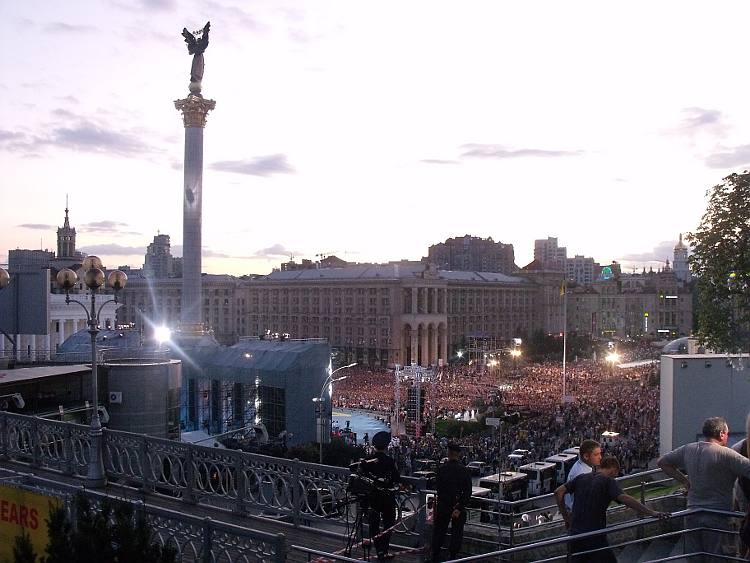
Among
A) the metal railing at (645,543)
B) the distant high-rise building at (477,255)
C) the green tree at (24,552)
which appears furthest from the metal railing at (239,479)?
the distant high-rise building at (477,255)

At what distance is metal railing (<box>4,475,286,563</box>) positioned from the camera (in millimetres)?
5730

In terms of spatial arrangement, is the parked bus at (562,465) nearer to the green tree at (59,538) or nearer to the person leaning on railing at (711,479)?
the person leaning on railing at (711,479)

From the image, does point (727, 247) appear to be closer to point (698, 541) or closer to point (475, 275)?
point (698, 541)

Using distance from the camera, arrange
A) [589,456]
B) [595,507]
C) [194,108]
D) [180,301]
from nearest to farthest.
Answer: [595,507], [589,456], [194,108], [180,301]

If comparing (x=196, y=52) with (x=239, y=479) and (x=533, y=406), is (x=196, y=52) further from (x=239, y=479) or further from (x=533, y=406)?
(x=239, y=479)

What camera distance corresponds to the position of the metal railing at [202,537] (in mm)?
5730

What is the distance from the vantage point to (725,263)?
1922 cm

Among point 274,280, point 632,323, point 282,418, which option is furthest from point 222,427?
point 632,323

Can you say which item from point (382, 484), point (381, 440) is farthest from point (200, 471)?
point (381, 440)

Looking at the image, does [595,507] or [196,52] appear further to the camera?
[196,52]

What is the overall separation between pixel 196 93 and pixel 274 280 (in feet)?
207

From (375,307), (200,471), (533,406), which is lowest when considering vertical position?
(533,406)

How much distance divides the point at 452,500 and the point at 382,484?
68 cm

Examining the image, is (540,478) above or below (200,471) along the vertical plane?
below
